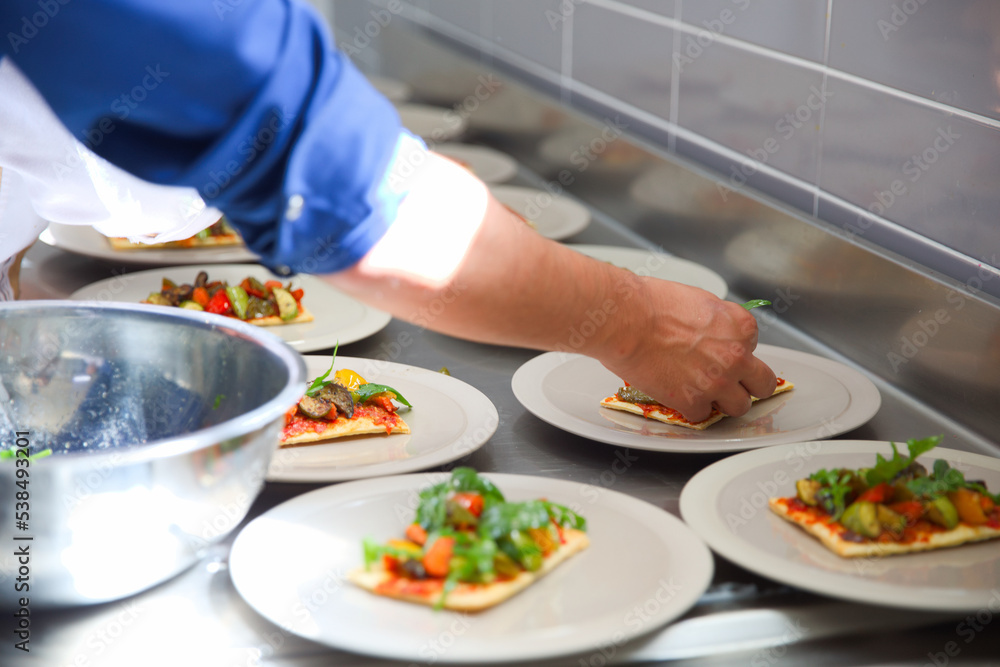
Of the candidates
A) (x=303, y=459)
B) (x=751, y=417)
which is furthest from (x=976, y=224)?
(x=303, y=459)

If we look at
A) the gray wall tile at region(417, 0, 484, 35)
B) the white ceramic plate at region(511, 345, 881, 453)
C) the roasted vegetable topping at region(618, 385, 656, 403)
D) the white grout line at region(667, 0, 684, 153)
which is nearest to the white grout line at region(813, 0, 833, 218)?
the white ceramic plate at region(511, 345, 881, 453)

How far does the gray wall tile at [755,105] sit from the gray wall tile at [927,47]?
0.36ft

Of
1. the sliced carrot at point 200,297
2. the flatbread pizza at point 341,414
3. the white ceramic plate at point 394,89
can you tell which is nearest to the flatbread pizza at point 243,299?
the sliced carrot at point 200,297

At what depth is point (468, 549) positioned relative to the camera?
944 mm

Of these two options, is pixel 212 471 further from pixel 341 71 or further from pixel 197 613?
pixel 341 71

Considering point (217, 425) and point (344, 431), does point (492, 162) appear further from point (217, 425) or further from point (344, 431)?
point (217, 425)

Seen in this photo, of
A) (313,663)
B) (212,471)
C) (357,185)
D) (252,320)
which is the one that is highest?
(357,185)

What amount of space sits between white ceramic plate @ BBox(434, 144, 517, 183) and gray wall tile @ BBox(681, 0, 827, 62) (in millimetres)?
698

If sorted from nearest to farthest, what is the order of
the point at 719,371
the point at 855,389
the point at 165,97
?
1. the point at 165,97
2. the point at 719,371
3. the point at 855,389

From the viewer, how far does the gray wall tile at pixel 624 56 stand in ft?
7.49

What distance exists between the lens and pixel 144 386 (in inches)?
46.6

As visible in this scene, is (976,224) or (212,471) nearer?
(212,471)

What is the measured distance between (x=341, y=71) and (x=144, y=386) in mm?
526

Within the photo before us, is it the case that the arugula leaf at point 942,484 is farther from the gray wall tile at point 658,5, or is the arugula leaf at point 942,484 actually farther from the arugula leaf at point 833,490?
the gray wall tile at point 658,5
